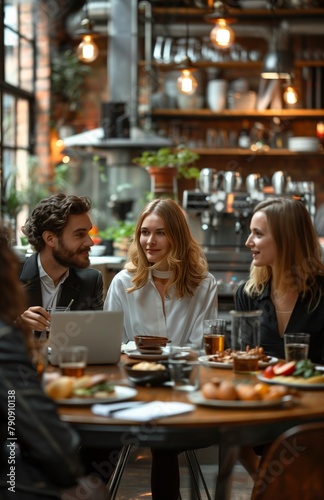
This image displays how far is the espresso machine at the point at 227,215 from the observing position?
5699mm

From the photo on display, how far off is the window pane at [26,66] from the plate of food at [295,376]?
6.55m

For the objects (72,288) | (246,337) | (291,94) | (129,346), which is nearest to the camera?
(246,337)

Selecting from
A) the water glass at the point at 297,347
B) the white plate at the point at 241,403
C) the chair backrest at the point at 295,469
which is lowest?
the chair backrest at the point at 295,469

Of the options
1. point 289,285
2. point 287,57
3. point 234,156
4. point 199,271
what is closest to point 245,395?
point 289,285

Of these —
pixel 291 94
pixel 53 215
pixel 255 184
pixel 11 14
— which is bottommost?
pixel 53 215

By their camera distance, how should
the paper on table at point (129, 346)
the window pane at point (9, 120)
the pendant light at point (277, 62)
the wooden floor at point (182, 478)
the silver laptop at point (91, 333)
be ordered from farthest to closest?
the window pane at point (9, 120) → the pendant light at point (277, 62) → the wooden floor at point (182, 478) → the paper on table at point (129, 346) → the silver laptop at point (91, 333)

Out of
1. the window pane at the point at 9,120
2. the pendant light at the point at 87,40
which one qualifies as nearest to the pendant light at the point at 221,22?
the pendant light at the point at 87,40

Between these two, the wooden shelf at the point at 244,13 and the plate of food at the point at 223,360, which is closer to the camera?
the plate of food at the point at 223,360

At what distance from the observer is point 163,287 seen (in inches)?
134

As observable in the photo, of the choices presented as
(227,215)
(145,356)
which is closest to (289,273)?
(145,356)

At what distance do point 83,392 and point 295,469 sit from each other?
1.78 feet

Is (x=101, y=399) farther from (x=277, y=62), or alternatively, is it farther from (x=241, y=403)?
(x=277, y=62)

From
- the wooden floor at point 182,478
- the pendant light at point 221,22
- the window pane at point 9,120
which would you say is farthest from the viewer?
the window pane at point 9,120

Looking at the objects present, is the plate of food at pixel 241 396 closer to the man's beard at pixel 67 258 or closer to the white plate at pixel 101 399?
the white plate at pixel 101 399
